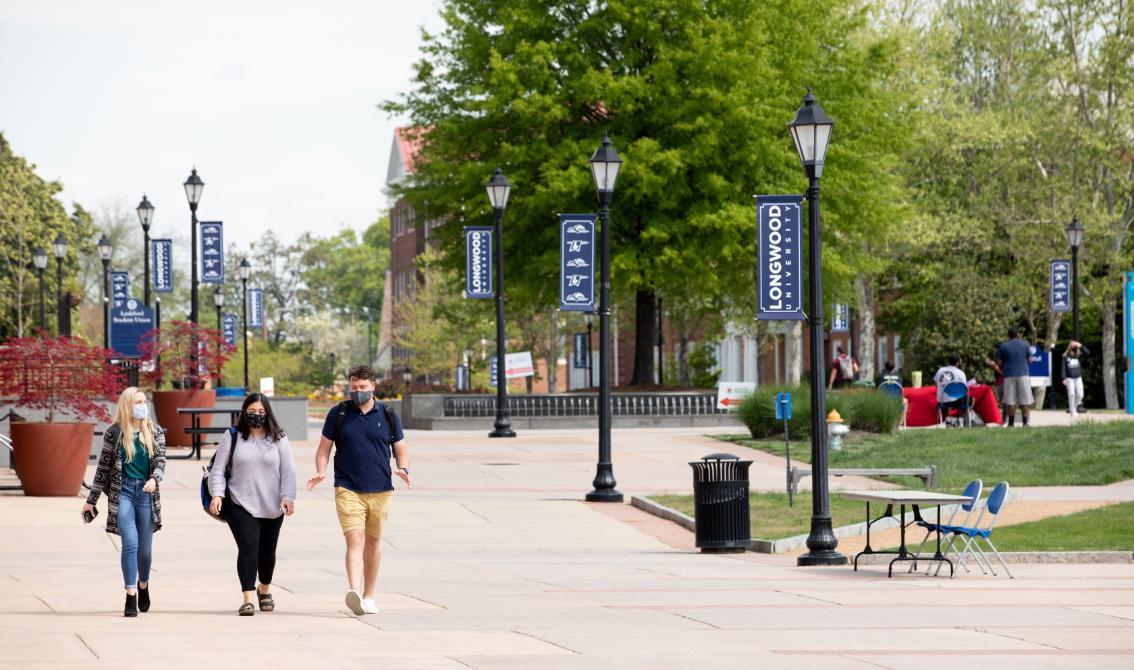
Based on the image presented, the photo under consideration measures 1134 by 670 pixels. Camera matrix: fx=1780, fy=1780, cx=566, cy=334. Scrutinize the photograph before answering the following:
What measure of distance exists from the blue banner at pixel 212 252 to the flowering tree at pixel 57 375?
2203 cm

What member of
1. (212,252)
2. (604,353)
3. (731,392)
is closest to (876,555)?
(604,353)

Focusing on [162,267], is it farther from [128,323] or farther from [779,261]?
[779,261]

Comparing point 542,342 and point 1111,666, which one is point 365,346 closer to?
point 542,342

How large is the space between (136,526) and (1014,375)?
2493 cm

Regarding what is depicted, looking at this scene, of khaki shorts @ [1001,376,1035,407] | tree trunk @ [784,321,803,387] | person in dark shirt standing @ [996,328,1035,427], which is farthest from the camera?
tree trunk @ [784,321,803,387]

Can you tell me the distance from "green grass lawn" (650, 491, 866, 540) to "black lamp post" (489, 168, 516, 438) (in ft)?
40.3

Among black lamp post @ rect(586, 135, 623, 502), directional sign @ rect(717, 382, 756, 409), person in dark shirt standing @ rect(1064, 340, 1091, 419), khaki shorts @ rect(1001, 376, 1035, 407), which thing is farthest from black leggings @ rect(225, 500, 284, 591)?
person in dark shirt standing @ rect(1064, 340, 1091, 419)

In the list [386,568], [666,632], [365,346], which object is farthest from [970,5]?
[365,346]

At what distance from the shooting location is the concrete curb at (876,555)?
16938 mm

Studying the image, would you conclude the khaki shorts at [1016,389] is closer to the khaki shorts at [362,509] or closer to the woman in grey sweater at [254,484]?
the khaki shorts at [362,509]

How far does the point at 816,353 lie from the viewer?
17.3 m

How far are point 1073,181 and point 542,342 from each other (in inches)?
1138

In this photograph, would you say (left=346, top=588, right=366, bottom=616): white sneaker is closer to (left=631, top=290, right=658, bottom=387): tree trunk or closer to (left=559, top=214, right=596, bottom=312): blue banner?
(left=559, top=214, right=596, bottom=312): blue banner

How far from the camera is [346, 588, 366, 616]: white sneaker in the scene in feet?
40.0
